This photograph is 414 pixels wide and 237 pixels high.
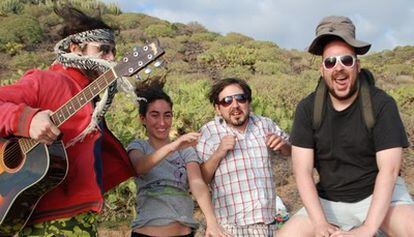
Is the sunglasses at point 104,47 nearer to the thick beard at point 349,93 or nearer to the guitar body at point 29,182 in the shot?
the guitar body at point 29,182

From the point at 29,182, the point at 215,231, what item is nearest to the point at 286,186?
the point at 215,231

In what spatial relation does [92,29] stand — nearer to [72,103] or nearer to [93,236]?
[72,103]

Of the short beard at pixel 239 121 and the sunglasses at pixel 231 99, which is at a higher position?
the sunglasses at pixel 231 99

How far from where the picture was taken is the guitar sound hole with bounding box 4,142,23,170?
351 cm

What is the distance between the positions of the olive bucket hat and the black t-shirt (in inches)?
12.4

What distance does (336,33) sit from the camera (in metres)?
3.77

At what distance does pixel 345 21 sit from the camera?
3.84m

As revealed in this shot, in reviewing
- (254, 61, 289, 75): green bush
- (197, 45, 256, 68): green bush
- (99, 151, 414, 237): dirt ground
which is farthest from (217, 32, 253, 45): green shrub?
(99, 151, 414, 237): dirt ground

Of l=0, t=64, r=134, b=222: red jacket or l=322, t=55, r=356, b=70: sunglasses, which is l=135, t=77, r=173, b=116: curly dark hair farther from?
l=322, t=55, r=356, b=70: sunglasses

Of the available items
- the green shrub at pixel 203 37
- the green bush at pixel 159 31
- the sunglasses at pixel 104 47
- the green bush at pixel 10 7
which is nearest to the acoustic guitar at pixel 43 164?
the sunglasses at pixel 104 47

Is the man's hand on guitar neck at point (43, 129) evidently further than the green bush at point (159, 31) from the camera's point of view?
No

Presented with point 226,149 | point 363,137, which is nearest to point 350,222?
point 363,137

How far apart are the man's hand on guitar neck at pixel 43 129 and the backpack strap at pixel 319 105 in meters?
1.68

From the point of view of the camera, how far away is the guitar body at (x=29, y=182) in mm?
3312
